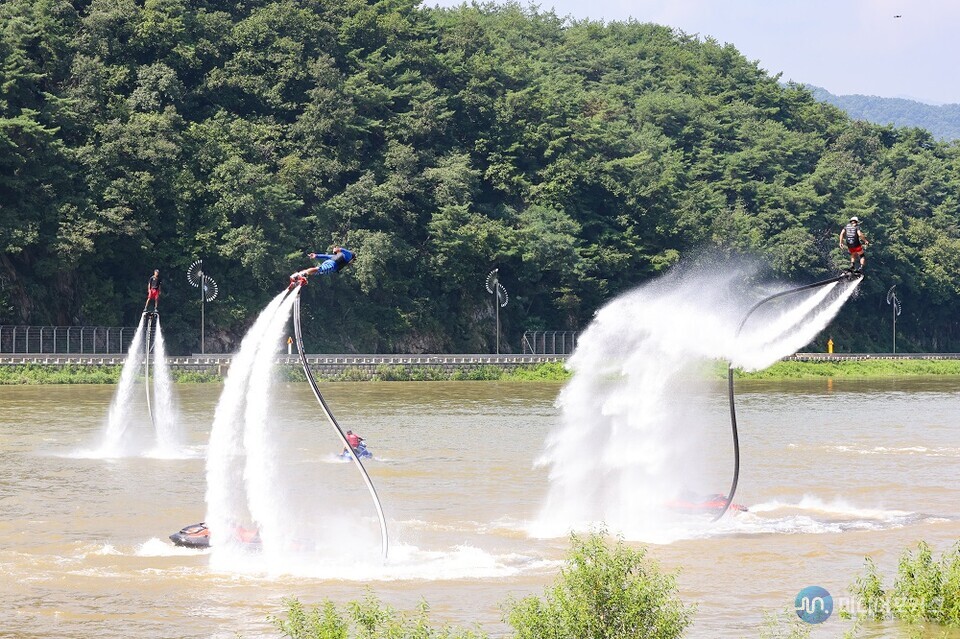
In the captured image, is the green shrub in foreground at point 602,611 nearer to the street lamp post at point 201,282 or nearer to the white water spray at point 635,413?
the white water spray at point 635,413

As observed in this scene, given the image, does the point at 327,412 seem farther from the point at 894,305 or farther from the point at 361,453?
the point at 894,305

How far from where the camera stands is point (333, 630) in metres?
21.4

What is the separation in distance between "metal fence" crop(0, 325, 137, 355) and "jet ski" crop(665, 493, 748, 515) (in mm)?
70967

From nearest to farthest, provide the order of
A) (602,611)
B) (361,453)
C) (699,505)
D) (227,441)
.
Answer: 1. (602,611)
2. (227,441)
3. (699,505)
4. (361,453)

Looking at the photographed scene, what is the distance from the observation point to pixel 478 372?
109 metres

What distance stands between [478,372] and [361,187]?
1952cm

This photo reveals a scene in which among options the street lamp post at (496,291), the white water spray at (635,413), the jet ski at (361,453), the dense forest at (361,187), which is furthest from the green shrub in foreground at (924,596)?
the street lamp post at (496,291)

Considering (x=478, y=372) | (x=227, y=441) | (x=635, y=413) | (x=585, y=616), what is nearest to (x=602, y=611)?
(x=585, y=616)

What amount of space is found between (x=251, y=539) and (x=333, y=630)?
12.3m

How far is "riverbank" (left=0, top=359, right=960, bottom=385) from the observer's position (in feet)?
307

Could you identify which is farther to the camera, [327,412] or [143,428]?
[143,428]

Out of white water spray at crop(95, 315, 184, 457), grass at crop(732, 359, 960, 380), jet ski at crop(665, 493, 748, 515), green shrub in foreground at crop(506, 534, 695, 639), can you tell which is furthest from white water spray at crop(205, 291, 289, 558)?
grass at crop(732, 359, 960, 380)

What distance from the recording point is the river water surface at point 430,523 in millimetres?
29047

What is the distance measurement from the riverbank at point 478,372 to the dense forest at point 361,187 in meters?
10.2
